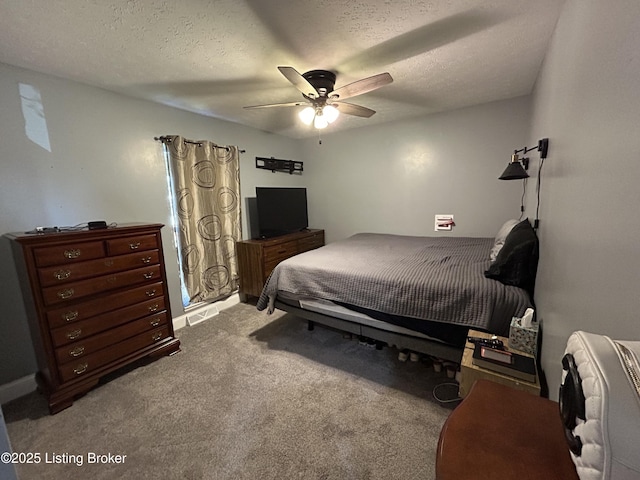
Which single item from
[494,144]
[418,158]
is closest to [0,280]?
[418,158]

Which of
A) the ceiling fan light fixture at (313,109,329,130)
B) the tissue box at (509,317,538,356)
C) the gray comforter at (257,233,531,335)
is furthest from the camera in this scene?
the ceiling fan light fixture at (313,109,329,130)

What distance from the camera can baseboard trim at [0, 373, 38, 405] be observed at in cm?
189

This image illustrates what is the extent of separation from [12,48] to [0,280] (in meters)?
1.55

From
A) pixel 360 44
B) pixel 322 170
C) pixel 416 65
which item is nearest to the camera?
pixel 360 44

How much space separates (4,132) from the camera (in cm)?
189

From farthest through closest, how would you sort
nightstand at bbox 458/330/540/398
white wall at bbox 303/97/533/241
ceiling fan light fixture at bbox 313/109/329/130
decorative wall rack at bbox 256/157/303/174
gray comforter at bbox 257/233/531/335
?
1. decorative wall rack at bbox 256/157/303/174
2. white wall at bbox 303/97/533/241
3. ceiling fan light fixture at bbox 313/109/329/130
4. gray comforter at bbox 257/233/531/335
5. nightstand at bbox 458/330/540/398

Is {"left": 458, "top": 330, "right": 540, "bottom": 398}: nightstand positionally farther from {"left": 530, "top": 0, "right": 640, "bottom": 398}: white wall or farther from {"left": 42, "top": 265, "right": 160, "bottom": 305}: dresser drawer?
{"left": 42, "top": 265, "right": 160, "bottom": 305}: dresser drawer

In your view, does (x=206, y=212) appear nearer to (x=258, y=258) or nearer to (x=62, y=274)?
(x=258, y=258)

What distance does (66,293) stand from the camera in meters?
1.81

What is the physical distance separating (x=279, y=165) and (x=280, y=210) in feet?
2.57

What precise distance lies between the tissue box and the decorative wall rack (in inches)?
137

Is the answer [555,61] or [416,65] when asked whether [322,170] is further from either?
[555,61]

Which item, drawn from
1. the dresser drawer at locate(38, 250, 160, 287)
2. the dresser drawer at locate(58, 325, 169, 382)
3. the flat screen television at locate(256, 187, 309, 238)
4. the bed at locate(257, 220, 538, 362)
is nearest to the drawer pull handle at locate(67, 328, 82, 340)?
the dresser drawer at locate(58, 325, 169, 382)

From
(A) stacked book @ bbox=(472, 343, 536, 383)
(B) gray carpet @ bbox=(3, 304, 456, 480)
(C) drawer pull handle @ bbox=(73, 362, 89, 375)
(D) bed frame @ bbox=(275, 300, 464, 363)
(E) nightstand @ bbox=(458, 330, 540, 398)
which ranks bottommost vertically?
(B) gray carpet @ bbox=(3, 304, 456, 480)
